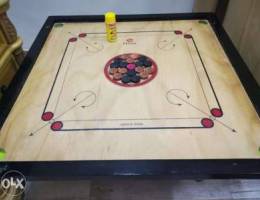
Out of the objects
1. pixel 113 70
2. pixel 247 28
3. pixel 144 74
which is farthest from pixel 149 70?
pixel 247 28

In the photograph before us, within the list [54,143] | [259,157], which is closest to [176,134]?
[259,157]

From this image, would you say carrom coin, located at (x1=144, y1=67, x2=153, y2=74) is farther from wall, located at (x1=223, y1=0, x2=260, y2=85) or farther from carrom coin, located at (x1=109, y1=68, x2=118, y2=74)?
wall, located at (x1=223, y1=0, x2=260, y2=85)

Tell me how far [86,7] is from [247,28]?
1.09 metres

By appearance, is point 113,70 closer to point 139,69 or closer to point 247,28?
point 139,69

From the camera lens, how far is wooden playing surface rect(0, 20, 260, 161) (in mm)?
667

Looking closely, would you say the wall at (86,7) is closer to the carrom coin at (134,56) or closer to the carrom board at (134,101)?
the carrom board at (134,101)

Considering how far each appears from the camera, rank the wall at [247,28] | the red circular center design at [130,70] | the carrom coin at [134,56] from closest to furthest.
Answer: the red circular center design at [130,70]
the carrom coin at [134,56]
the wall at [247,28]

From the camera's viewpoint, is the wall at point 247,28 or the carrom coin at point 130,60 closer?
the carrom coin at point 130,60

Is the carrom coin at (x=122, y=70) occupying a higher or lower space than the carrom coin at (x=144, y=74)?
higher

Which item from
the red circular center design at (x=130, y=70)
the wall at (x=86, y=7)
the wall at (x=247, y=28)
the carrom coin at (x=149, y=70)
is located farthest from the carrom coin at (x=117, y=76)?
the wall at (x=86, y=7)

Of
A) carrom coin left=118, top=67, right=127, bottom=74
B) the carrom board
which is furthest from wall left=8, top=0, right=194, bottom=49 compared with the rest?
carrom coin left=118, top=67, right=127, bottom=74

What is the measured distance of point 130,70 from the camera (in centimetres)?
93

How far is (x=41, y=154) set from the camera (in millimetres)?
665

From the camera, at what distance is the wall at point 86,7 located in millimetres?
1666
